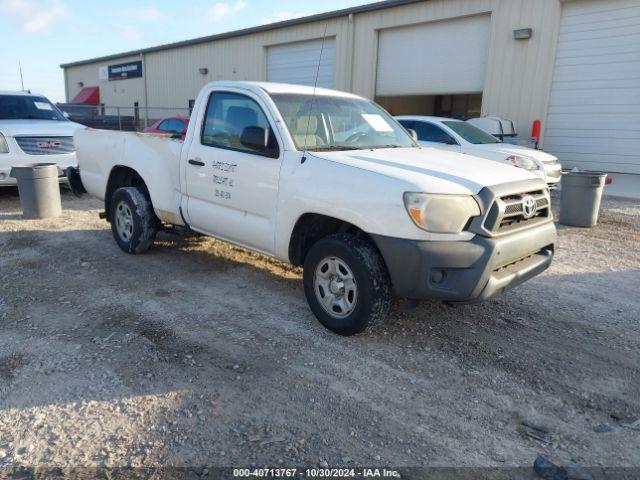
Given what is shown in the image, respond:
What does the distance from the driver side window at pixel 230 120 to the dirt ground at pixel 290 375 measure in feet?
4.69

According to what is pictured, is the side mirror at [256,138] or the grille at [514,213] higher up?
the side mirror at [256,138]

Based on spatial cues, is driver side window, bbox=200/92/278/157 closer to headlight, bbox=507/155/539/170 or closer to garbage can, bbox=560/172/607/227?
garbage can, bbox=560/172/607/227

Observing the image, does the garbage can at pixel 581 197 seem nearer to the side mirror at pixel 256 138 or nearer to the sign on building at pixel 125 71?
the side mirror at pixel 256 138

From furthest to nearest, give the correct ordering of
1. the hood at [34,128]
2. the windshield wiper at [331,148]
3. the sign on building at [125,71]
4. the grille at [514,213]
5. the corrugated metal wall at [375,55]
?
the sign on building at [125,71] → the corrugated metal wall at [375,55] → the hood at [34,128] → the windshield wiper at [331,148] → the grille at [514,213]

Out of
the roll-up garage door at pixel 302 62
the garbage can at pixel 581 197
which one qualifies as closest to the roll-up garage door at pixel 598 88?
the garbage can at pixel 581 197

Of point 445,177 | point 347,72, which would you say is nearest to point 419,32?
point 347,72

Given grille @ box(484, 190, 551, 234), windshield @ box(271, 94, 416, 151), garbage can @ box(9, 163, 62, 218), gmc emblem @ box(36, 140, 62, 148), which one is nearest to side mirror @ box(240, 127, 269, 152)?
windshield @ box(271, 94, 416, 151)

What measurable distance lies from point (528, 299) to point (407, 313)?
136cm

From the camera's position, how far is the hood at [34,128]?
910cm

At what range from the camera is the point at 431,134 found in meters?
11.1

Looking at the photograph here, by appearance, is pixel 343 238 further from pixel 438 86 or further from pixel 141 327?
pixel 438 86

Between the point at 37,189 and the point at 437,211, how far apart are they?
6924 mm

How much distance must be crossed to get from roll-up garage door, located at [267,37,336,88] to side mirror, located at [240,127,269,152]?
1445cm

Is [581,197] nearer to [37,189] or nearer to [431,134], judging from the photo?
[431,134]
